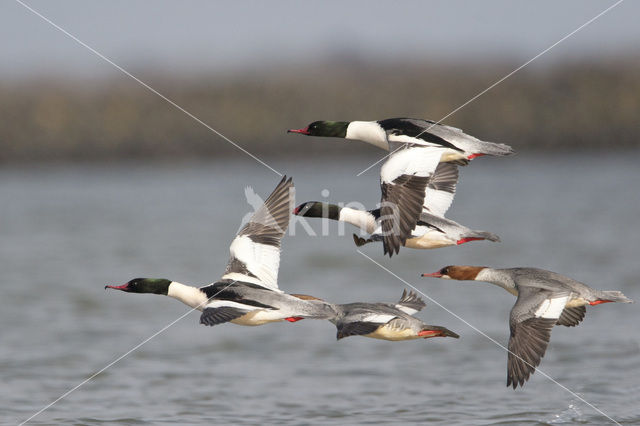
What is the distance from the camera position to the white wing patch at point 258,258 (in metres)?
7.45

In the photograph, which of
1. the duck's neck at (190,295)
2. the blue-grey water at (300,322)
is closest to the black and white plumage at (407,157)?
the duck's neck at (190,295)

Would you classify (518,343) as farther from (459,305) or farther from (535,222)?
(535,222)

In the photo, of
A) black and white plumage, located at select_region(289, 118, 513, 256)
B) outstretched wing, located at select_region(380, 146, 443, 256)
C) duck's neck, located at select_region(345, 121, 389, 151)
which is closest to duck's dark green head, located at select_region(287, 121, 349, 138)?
black and white plumage, located at select_region(289, 118, 513, 256)

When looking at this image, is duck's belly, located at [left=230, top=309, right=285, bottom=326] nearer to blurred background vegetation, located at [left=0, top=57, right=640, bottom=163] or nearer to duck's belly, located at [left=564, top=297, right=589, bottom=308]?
duck's belly, located at [left=564, top=297, right=589, bottom=308]

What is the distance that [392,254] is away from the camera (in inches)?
243

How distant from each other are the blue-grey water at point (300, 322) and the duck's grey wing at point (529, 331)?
94.9 inches

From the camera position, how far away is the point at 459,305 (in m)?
14.4

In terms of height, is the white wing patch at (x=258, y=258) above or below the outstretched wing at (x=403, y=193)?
below

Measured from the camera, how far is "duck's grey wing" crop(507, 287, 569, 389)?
6305mm

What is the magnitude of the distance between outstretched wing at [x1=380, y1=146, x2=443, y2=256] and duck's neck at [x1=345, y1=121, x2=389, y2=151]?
0.53 meters

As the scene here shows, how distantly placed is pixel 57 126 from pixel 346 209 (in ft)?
88.0

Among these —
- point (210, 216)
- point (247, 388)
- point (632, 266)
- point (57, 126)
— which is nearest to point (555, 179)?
point (210, 216)

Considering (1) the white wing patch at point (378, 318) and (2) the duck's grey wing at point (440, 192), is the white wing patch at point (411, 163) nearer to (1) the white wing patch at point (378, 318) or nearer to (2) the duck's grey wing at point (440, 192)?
(1) the white wing patch at point (378, 318)

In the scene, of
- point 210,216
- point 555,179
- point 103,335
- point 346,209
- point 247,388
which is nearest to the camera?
point 346,209
